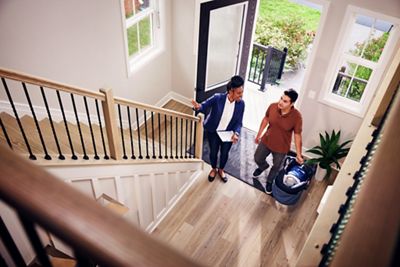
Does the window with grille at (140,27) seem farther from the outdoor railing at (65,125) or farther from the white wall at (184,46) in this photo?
the outdoor railing at (65,125)

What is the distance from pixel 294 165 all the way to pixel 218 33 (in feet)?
7.56

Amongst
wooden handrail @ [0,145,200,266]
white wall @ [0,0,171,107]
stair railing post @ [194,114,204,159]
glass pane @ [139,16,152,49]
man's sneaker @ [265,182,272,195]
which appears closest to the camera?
wooden handrail @ [0,145,200,266]

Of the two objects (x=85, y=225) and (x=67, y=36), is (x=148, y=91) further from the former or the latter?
(x=85, y=225)

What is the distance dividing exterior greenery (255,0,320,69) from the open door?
2320mm

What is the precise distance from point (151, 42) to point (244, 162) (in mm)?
2333

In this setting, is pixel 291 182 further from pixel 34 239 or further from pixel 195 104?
pixel 34 239

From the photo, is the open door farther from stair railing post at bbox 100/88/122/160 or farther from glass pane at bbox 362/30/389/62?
stair railing post at bbox 100/88/122/160

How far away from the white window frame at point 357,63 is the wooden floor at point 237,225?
46.7 inches

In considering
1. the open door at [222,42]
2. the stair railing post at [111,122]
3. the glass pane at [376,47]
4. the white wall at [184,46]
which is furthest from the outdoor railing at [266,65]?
the stair railing post at [111,122]

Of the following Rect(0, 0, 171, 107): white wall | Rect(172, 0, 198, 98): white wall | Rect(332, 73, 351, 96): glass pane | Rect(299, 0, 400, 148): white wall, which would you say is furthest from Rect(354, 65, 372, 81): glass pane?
Rect(0, 0, 171, 107): white wall

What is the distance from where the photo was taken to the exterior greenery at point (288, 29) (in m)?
8.02

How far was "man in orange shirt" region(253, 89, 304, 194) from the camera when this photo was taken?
3763 millimetres

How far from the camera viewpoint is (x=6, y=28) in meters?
3.27

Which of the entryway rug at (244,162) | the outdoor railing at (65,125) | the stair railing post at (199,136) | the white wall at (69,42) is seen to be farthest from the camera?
the entryway rug at (244,162)
